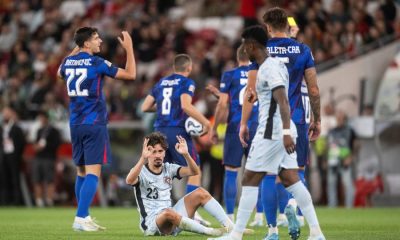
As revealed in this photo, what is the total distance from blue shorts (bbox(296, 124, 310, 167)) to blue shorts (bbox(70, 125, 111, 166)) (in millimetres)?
2892

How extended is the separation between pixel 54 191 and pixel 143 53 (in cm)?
425

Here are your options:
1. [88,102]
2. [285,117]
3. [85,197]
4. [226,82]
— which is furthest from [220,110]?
[285,117]

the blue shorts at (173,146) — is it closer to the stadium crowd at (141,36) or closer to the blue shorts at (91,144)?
the blue shorts at (91,144)

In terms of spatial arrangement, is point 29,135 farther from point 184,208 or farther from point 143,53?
point 184,208

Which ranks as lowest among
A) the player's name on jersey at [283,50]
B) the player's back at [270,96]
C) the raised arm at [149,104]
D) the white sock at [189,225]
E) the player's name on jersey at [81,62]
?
the white sock at [189,225]

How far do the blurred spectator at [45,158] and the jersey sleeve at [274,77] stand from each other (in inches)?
536

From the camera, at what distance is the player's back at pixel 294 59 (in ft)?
36.7

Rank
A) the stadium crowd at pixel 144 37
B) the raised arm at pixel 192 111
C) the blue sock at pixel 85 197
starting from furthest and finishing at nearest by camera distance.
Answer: the stadium crowd at pixel 144 37 < the raised arm at pixel 192 111 < the blue sock at pixel 85 197

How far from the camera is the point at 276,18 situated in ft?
35.2

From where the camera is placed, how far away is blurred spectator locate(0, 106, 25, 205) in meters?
23.0

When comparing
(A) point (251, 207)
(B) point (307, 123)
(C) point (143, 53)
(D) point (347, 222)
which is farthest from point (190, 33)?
(A) point (251, 207)

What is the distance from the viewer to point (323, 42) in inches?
878

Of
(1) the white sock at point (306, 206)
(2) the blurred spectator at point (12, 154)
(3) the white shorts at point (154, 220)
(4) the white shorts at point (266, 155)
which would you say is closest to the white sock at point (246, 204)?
(4) the white shorts at point (266, 155)

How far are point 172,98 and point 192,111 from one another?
17.6 inches
